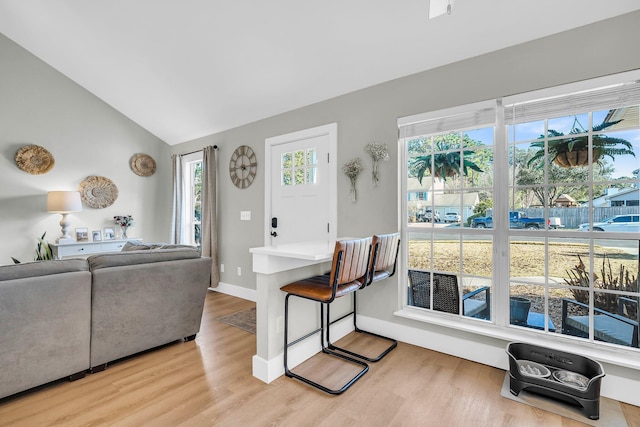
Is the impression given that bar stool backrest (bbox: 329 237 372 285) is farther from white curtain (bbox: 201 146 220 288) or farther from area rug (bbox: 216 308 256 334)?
white curtain (bbox: 201 146 220 288)

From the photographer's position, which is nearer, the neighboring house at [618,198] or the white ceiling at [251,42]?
the neighboring house at [618,198]

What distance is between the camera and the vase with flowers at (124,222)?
4929mm

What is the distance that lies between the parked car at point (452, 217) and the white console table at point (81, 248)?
15.1ft

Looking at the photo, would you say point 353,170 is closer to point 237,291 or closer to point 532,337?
point 532,337

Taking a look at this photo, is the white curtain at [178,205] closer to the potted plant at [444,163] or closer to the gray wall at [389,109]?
the gray wall at [389,109]

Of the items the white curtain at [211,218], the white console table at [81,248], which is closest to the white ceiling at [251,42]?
the white curtain at [211,218]

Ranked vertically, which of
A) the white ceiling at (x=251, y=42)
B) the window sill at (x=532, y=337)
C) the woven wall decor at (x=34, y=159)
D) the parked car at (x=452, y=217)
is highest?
the white ceiling at (x=251, y=42)

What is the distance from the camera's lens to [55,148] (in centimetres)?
438

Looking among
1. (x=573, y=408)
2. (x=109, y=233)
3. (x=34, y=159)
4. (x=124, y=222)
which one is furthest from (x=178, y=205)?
(x=573, y=408)

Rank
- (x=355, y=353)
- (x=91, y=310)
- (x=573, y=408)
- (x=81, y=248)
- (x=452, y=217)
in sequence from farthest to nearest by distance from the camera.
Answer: (x=81, y=248) < (x=452, y=217) < (x=355, y=353) < (x=91, y=310) < (x=573, y=408)

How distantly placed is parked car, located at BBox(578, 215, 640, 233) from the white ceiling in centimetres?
115

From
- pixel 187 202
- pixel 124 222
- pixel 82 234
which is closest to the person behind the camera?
pixel 82 234

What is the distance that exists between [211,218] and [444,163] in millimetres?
3286

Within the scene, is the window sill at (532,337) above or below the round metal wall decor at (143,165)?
below
